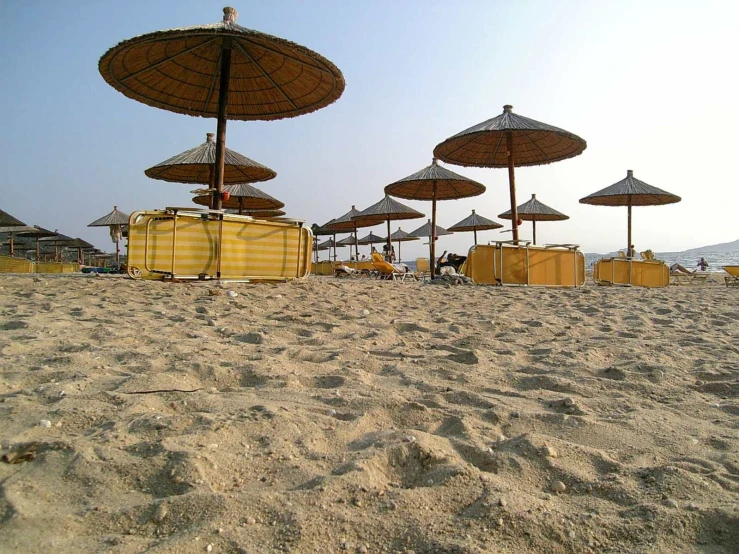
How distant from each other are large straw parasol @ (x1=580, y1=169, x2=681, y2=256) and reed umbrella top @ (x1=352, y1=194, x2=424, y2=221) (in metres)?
5.12

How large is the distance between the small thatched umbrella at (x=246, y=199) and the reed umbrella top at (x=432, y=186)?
3.55 metres

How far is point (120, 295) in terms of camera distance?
4152 millimetres

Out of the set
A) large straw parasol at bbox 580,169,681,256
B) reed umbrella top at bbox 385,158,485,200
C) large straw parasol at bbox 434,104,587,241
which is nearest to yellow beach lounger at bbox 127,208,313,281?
large straw parasol at bbox 434,104,587,241

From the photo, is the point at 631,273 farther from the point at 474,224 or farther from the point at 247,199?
the point at 247,199

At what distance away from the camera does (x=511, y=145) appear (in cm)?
852

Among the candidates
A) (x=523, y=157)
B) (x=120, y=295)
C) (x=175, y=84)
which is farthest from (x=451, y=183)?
(x=120, y=295)

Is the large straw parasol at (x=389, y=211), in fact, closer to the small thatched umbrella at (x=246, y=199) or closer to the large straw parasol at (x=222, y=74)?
the small thatched umbrella at (x=246, y=199)

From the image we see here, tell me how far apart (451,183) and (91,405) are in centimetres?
1081

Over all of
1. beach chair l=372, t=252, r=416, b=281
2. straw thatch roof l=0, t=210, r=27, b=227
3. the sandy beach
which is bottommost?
the sandy beach

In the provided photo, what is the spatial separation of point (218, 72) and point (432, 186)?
21.6ft

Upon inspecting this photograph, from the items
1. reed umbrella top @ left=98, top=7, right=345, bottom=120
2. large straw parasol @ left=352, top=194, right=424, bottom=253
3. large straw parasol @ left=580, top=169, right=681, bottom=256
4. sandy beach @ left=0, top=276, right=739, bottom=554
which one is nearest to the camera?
sandy beach @ left=0, top=276, right=739, bottom=554

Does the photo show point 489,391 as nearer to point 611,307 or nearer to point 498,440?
point 498,440

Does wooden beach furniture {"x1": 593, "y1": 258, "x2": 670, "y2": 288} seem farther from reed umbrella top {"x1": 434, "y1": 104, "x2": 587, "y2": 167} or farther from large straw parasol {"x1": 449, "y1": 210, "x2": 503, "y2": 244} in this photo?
large straw parasol {"x1": 449, "y1": 210, "x2": 503, "y2": 244}

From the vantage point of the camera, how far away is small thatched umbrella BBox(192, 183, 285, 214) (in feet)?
39.9
